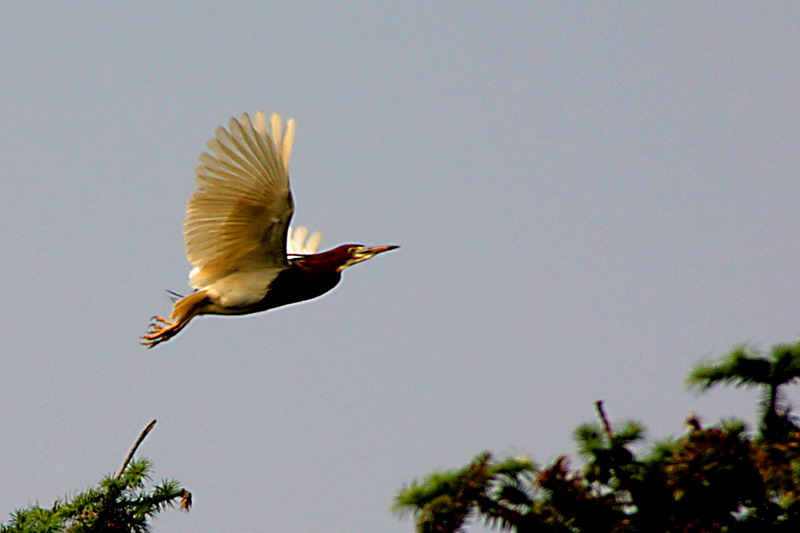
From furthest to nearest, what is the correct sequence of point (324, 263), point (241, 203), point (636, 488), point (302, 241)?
point (302, 241)
point (324, 263)
point (241, 203)
point (636, 488)

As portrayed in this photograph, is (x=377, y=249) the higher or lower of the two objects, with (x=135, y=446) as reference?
higher

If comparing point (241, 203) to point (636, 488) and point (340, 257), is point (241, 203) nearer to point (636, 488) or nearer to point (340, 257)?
point (340, 257)

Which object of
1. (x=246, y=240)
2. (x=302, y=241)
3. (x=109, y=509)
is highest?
(x=302, y=241)

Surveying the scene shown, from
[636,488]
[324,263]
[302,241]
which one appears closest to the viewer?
[636,488]

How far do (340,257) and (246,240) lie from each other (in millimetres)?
876

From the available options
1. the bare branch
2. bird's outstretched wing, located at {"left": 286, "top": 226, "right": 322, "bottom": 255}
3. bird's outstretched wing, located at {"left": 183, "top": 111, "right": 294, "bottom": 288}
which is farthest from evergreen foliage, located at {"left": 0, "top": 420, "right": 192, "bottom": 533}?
bird's outstretched wing, located at {"left": 286, "top": 226, "right": 322, "bottom": 255}

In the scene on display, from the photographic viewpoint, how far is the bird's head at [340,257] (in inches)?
366

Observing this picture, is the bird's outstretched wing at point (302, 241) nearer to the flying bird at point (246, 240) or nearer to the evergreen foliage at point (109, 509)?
the flying bird at point (246, 240)

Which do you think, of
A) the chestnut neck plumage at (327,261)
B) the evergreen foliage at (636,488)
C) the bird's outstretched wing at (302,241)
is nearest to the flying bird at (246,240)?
the chestnut neck plumage at (327,261)

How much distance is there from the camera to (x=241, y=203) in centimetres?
856

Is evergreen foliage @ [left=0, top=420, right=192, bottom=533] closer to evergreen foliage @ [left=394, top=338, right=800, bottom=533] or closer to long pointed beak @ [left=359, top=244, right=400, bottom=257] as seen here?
evergreen foliage @ [left=394, top=338, right=800, bottom=533]

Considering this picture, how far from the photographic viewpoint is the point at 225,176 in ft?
27.6

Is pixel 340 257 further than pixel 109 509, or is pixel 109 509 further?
pixel 340 257

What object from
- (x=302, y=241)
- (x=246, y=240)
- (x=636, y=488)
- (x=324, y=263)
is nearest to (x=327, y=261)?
(x=324, y=263)
